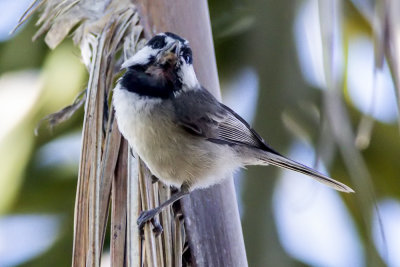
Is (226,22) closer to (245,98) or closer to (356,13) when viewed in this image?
(245,98)

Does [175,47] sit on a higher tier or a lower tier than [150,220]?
higher

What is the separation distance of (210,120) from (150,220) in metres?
0.81

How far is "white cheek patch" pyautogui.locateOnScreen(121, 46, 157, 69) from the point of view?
2.09 metres

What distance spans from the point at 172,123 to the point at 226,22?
108 centimetres

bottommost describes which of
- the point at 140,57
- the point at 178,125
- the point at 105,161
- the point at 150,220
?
the point at 150,220

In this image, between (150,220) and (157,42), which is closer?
(150,220)

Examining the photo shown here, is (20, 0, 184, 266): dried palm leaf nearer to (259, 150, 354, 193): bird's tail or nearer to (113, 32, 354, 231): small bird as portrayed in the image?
(113, 32, 354, 231): small bird

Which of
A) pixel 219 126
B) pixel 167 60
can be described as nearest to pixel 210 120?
pixel 219 126

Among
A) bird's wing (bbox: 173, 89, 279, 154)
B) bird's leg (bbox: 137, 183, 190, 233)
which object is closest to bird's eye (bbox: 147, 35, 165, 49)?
bird's wing (bbox: 173, 89, 279, 154)

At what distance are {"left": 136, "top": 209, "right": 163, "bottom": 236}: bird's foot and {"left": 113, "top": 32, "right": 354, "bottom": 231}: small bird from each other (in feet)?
0.68

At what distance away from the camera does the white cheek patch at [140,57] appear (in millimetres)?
2092

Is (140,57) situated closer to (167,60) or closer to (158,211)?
(167,60)

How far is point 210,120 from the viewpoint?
247cm

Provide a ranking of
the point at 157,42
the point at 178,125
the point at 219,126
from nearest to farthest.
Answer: the point at 157,42, the point at 178,125, the point at 219,126
